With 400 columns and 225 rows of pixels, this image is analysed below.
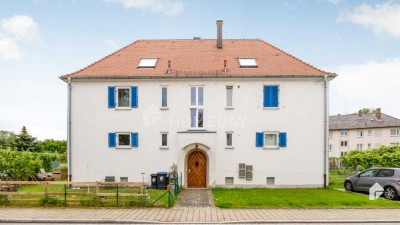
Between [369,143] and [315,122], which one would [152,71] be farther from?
[369,143]

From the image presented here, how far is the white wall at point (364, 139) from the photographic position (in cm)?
6106

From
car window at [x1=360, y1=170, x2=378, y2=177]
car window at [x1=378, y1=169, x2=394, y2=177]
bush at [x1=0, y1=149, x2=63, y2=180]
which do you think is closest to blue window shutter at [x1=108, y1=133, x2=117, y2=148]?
bush at [x1=0, y1=149, x2=63, y2=180]

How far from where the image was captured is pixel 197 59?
24172 millimetres

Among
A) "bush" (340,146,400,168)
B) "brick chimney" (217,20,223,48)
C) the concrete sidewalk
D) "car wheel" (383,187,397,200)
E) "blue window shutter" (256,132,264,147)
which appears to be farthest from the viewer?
"bush" (340,146,400,168)

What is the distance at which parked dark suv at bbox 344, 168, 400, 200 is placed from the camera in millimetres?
17625

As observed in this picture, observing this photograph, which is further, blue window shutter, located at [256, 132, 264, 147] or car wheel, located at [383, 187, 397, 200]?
blue window shutter, located at [256, 132, 264, 147]

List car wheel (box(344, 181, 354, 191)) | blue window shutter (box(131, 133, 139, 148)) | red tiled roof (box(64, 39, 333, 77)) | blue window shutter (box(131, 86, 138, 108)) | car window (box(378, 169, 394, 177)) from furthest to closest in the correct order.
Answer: red tiled roof (box(64, 39, 333, 77))
blue window shutter (box(131, 86, 138, 108))
blue window shutter (box(131, 133, 139, 148))
car wheel (box(344, 181, 354, 191))
car window (box(378, 169, 394, 177))

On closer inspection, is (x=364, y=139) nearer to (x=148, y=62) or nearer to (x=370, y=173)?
(x=370, y=173)

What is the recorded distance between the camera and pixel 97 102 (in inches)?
885

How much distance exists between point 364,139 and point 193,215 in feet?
187

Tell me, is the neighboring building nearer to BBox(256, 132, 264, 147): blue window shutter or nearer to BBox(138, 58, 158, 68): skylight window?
BBox(256, 132, 264, 147): blue window shutter

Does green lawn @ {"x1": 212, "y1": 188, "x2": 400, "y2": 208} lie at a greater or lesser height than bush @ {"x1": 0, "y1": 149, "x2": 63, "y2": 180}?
lesser

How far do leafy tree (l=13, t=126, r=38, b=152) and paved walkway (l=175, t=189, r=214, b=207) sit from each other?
35032 millimetres

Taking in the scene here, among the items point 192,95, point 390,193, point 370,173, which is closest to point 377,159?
point 370,173
